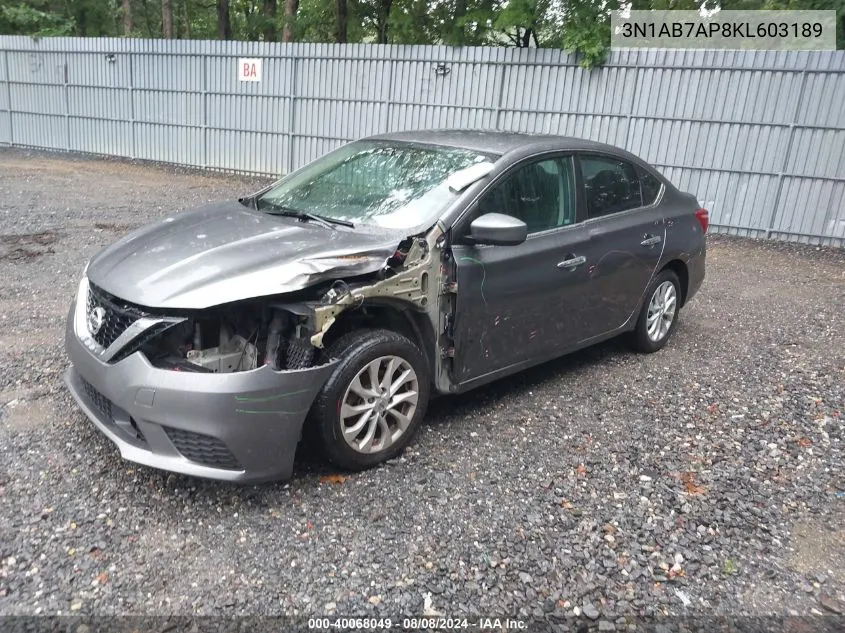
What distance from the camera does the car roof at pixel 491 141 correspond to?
13.9ft

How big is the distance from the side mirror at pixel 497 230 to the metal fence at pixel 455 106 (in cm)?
799

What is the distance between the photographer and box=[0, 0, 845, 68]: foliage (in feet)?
40.4

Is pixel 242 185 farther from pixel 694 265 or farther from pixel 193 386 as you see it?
pixel 193 386

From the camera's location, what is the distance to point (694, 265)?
5.59 meters

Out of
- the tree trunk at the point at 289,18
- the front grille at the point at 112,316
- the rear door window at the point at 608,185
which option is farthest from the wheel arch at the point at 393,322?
the tree trunk at the point at 289,18

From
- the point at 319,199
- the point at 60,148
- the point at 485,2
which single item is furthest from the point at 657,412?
the point at 60,148

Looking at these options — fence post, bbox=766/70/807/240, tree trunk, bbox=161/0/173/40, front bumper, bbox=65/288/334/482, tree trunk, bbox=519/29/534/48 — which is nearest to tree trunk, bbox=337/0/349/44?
tree trunk, bbox=519/29/534/48

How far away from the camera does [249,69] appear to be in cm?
1368

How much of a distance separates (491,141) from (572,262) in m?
0.90

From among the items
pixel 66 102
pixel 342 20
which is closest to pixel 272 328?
pixel 66 102

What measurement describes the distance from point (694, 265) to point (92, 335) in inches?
172

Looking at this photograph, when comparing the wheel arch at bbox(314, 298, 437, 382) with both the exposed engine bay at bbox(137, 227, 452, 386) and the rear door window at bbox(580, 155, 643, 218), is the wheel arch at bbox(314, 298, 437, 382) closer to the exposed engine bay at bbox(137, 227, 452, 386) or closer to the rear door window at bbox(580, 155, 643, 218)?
the exposed engine bay at bbox(137, 227, 452, 386)

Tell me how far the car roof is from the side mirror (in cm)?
66

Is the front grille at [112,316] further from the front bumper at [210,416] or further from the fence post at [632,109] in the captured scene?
the fence post at [632,109]
